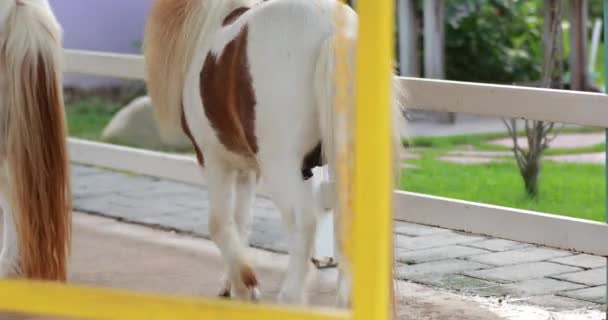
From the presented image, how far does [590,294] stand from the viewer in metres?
4.91

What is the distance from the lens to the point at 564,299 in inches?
191

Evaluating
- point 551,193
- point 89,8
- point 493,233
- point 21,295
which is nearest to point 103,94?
point 89,8

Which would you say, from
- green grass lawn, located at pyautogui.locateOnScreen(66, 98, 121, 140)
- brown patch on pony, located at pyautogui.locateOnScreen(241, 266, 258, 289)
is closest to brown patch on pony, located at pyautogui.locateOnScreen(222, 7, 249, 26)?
brown patch on pony, located at pyautogui.locateOnScreen(241, 266, 258, 289)

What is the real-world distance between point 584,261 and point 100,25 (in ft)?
25.2

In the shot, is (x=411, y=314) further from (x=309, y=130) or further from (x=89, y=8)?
(x=89, y=8)

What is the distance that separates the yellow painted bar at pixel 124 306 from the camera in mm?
2615

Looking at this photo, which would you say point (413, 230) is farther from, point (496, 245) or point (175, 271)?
point (175, 271)

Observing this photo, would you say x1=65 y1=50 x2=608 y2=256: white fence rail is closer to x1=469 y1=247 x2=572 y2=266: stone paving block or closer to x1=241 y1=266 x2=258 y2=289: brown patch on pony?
x1=469 y1=247 x2=572 y2=266: stone paving block

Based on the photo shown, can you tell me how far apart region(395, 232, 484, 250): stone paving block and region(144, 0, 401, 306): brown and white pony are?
134 cm

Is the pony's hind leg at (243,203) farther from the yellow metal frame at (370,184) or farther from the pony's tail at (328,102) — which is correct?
the yellow metal frame at (370,184)

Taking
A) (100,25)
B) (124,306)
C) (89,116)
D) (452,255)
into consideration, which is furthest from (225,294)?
(100,25)

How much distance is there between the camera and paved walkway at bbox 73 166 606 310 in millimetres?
5027

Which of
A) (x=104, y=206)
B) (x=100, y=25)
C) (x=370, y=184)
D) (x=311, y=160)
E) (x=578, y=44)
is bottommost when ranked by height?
(x=104, y=206)

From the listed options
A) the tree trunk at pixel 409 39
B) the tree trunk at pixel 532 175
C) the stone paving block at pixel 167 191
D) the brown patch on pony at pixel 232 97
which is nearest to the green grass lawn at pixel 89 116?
the stone paving block at pixel 167 191
